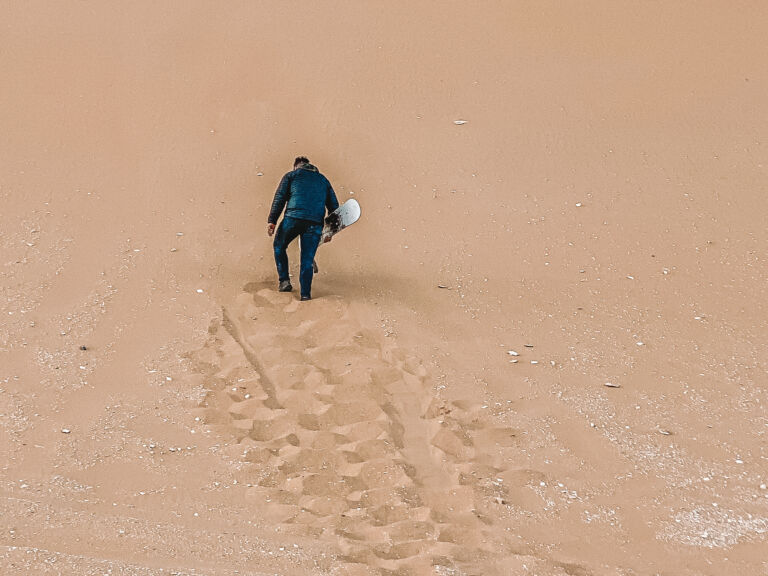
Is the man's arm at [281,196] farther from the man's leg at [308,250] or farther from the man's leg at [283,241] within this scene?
the man's leg at [308,250]

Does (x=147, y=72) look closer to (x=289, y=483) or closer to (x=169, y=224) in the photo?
(x=169, y=224)

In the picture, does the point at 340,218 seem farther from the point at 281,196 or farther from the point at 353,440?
the point at 353,440

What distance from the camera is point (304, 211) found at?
7.43 metres

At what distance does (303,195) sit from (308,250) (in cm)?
44

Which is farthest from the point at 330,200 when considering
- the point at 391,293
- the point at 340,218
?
the point at 391,293

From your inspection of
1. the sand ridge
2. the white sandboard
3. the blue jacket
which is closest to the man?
the blue jacket

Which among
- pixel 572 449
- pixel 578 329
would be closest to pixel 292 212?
pixel 578 329

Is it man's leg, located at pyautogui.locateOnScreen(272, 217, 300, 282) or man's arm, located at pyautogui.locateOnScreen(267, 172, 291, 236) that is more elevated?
man's arm, located at pyautogui.locateOnScreen(267, 172, 291, 236)

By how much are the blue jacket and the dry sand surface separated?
0.73 metres

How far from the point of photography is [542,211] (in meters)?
9.44

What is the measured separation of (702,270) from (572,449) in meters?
3.30

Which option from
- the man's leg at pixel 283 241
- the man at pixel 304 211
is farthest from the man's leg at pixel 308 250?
the man's leg at pixel 283 241

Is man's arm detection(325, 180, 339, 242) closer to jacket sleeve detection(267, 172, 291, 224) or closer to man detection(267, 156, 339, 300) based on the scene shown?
man detection(267, 156, 339, 300)

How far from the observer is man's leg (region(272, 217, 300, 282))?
24.7 ft
